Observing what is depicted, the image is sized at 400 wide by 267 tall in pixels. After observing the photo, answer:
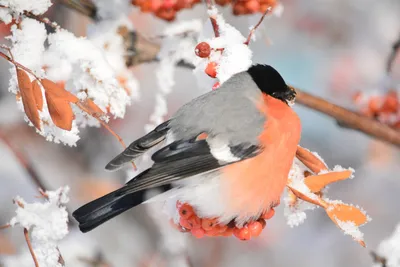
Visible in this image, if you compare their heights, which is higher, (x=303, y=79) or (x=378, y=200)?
(x=303, y=79)

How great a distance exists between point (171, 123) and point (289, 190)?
28 cm

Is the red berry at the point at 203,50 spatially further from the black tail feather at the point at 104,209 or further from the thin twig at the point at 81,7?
the thin twig at the point at 81,7

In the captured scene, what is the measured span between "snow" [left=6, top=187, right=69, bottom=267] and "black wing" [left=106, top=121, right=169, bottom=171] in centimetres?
11

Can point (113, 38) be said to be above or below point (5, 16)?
below

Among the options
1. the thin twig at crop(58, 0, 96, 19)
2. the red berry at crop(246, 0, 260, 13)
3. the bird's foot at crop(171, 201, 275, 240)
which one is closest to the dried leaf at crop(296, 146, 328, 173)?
the bird's foot at crop(171, 201, 275, 240)

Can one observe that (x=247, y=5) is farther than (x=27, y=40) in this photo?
Yes

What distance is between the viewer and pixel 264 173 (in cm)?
121

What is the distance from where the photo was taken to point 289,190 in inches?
49.4

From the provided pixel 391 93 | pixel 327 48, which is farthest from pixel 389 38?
pixel 391 93

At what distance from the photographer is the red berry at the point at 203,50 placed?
1.23 m

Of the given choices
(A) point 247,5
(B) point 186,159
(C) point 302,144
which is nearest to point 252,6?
(A) point 247,5

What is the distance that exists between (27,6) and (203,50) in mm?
363

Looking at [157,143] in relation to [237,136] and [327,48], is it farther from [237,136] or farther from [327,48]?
[327,48]

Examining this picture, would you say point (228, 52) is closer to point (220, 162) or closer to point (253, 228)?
point (220, 162)
